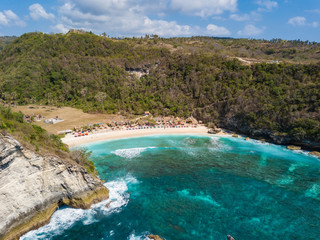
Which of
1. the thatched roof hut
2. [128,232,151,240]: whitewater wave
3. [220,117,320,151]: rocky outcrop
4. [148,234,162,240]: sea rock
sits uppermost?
A: the thatched roof hut

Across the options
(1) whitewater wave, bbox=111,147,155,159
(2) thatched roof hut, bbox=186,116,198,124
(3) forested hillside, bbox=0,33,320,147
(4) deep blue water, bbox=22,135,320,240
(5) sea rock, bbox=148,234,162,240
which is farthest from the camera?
(2) thatched roof hut, bbox=186,116,198,124

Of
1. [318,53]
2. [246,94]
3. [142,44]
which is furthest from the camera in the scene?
[142,44]

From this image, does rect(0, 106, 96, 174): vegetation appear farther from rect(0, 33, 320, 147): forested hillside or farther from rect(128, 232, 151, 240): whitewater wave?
rect(0, 33, 320, 147): forested hillside

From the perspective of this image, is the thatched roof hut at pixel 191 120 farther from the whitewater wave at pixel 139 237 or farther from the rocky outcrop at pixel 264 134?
the whitewater wave at pixel 139 237

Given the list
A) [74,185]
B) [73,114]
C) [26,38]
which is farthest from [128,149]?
[26,38]

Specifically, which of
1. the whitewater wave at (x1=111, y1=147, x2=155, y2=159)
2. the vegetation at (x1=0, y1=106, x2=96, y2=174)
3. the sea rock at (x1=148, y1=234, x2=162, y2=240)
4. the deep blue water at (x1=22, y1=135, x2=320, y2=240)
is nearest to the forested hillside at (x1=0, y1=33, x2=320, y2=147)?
the deep blue water at (x1=22, y1=135, x2=320, y2=240)

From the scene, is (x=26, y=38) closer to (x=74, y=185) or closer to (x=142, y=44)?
(x=142, y=44)

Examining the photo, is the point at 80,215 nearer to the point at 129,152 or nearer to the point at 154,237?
the point at 154,237
